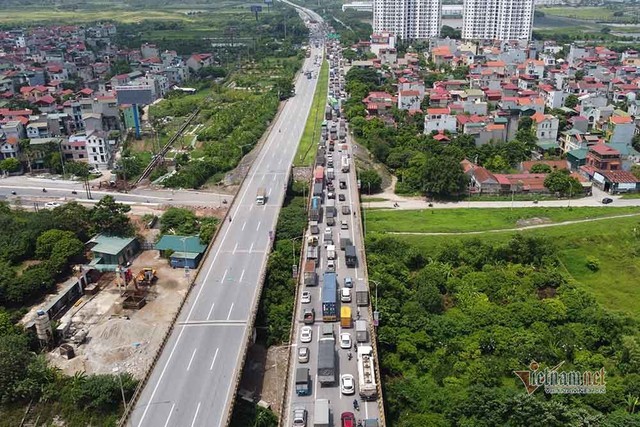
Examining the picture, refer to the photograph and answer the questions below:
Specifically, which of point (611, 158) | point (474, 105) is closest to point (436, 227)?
point (611, 158)

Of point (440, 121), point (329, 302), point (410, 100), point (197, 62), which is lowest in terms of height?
point (329, 302)

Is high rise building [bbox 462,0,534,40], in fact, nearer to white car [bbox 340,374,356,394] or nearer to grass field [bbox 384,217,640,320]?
grass field [bbox 384,217,640,320]

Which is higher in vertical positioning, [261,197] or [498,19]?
[498,19]

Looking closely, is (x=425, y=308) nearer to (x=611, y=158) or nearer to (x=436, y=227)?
(x=436, y=227)

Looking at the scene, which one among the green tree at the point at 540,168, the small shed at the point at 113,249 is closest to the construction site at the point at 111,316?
the small shed at the point at 113,249

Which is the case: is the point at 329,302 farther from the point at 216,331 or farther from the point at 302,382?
the point at 216,331

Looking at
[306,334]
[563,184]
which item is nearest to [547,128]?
[563,184]

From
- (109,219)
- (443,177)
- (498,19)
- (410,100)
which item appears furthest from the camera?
(498,19)

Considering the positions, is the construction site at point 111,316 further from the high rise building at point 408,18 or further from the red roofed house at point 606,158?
the high rise building at point 408,18
